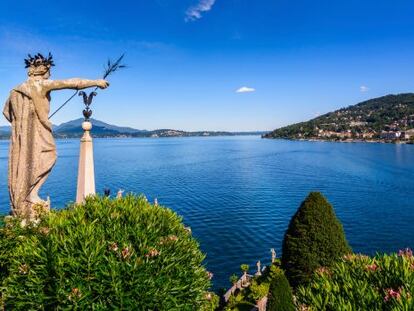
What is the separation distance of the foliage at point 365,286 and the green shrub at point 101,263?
238cm

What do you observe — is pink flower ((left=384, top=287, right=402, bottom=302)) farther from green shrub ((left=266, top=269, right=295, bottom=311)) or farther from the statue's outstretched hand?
green shrub ((left=266, top=269, right=295, bottom=311))

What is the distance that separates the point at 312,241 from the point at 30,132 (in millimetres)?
12666

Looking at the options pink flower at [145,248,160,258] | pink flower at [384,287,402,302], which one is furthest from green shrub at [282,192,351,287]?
pink flower at [145,248,160,258]

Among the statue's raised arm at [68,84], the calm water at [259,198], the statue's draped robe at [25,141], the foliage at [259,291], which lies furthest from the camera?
the calm water at [259,198]

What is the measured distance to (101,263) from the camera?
586cm

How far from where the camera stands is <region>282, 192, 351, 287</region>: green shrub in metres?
15.4

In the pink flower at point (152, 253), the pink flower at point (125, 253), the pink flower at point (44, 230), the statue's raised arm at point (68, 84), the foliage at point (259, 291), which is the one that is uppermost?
the statue's raised arm at point (68, 84)

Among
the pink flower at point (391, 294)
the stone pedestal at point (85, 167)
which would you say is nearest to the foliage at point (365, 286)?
the pink flower at point (391, 294)

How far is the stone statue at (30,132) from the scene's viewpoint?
25.7ft

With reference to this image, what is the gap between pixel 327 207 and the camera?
15.9 meters

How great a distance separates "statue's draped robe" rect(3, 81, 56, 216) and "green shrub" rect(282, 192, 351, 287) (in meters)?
11.9

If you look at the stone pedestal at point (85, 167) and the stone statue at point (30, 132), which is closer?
the stone statue at point (30, 132)

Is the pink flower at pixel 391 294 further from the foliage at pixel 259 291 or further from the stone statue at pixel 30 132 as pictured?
the foliage at pixel 259 291

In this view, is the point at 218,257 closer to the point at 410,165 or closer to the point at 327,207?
the point at 327,207
